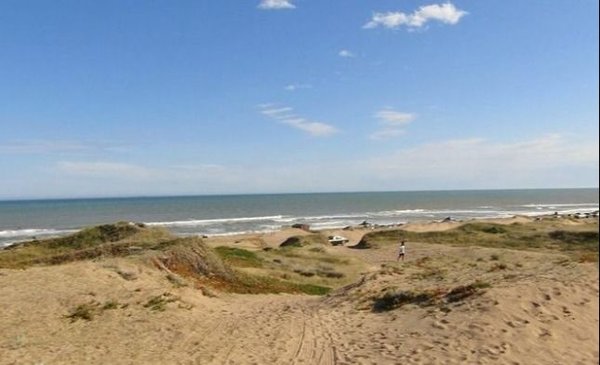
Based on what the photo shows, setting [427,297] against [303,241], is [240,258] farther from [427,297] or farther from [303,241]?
[427,297]

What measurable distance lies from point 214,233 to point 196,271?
59.1 meters

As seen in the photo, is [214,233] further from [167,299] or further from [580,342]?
[580,342]

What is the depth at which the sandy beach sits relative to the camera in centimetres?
1134

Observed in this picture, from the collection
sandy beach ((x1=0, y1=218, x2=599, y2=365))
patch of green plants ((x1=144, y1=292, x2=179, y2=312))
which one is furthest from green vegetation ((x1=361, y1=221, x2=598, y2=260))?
patch of green plants ((x1=144, y1=292, x2=179, y2=312))

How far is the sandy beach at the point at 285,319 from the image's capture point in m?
11.3

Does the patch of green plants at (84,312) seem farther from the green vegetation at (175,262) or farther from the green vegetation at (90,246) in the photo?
the green vegetation at (90,246)

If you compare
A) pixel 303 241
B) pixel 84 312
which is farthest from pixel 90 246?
pixel 303 241

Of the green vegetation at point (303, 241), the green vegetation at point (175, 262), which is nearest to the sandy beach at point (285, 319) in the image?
the green vegetation at point (175, 262)

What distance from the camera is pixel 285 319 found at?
1919 cm

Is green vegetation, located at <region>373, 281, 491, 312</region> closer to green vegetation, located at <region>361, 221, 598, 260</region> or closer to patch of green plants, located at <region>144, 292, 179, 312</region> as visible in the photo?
patch of green plants, located at <region>144, 292, 179, 312</region>

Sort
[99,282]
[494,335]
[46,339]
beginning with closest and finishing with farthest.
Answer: [494,335]
[46,339]
[99,282]

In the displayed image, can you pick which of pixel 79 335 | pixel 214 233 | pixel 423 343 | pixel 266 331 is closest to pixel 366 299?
pixel 266 331

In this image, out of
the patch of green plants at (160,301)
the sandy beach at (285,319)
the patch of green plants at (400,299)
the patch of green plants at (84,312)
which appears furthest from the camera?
the patch of green plants at (160,301)

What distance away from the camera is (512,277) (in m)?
16.3
